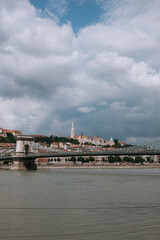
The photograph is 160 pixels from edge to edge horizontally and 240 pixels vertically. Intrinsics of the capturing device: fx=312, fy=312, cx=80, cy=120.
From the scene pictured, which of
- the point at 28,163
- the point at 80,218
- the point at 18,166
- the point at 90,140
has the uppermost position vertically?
the point at 90,140

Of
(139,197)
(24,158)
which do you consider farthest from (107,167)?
(139,197)

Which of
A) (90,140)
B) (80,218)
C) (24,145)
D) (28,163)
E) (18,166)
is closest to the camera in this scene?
(80,218)

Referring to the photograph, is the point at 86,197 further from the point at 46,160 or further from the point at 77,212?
the point at 46,160

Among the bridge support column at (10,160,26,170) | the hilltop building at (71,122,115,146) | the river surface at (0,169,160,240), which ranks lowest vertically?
the river surface at (0,169,160,240)

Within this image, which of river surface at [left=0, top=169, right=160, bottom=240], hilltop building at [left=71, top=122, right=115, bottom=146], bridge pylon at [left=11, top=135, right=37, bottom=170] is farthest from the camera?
hilltop building at [left=71, top=122, right=115, bottom=146]

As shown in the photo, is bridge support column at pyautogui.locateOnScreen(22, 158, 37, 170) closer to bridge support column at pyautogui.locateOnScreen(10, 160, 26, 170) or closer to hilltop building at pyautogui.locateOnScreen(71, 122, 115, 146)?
bridge support column at pyautogui.locateOnScreen(10, 160, 26, 170)

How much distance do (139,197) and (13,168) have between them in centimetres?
3523

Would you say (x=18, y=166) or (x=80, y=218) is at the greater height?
(x=18, y=166)

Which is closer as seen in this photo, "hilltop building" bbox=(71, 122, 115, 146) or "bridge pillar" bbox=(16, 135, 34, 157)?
"bridge pillar" bbox=(16, 135, 34, 157)

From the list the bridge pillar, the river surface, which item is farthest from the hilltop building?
the river surface

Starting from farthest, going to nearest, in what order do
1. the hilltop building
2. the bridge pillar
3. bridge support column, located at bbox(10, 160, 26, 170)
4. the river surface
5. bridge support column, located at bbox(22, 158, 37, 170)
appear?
the hilltop building < the bridge pillar < bridge support column, located at bbox(22, 158, 37, 170) < bridge support column, located at bbox(10, 160, 26, 170) < the river surface

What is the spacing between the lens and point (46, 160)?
260 feet

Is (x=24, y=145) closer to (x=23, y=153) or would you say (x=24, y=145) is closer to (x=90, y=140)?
(x=23, y=153)

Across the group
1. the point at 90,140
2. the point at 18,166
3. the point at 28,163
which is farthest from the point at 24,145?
the point at 90,140
